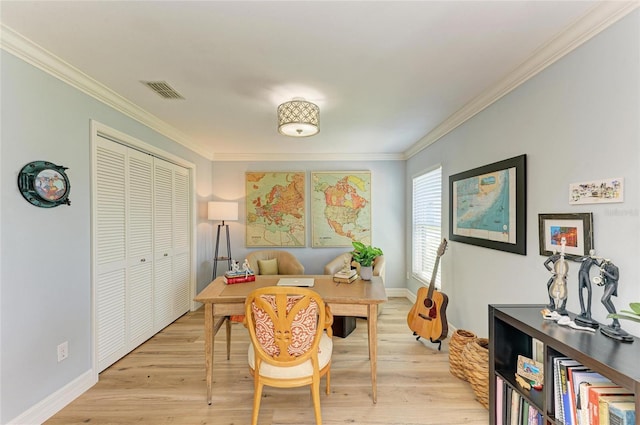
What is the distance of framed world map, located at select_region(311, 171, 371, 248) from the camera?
16.0ft

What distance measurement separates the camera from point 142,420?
6.53 ft

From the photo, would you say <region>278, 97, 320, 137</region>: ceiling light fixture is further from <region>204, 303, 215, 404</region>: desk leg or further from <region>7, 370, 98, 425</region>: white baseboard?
<region>7, 370, 98, 425</region>: white baseboard

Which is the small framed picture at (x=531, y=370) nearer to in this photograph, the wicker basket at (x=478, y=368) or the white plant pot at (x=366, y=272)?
the wicker basket at (x=478, y=368)

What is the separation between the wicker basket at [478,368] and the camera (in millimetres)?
2105

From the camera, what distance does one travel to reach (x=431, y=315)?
302 cm

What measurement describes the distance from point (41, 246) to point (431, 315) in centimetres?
328

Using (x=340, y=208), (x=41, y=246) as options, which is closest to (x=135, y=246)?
(x=41, y=246)

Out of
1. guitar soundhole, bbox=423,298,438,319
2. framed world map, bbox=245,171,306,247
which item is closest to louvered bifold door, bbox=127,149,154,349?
framed world map, bbox=245,171,306,247

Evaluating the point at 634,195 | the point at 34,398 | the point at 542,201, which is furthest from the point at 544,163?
the point at 34,398

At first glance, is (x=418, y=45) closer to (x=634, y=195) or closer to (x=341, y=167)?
(x=634, y=195)

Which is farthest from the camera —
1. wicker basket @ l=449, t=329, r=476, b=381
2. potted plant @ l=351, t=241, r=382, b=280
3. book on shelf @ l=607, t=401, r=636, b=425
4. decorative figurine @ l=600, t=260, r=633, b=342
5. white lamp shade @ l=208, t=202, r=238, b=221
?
white lamp shade @ l=208, t=202, r=238, b=221

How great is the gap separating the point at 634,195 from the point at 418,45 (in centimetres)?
135

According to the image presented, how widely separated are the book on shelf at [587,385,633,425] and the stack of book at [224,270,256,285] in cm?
221

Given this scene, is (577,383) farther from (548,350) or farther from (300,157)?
(300,157)
